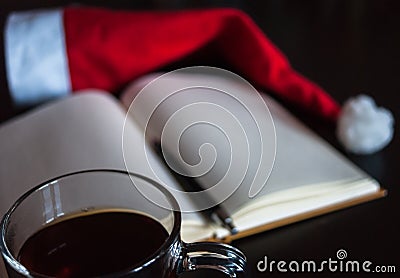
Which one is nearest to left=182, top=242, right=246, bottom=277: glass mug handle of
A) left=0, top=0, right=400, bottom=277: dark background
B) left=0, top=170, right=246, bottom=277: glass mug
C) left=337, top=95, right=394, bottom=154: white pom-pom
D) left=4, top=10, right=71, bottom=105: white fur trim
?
left=0, top=170, right=246, bottom=277: glass mug

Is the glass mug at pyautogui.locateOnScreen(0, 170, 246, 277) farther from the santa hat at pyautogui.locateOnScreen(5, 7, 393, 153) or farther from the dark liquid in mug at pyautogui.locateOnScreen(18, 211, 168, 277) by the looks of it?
the santa hat at pyautogui.locateOnScreen(5, 7, 393, 153)

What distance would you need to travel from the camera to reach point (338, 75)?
795 millimetres

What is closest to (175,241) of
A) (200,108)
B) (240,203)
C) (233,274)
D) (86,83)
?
(233,274)

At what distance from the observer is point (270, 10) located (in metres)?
0.99

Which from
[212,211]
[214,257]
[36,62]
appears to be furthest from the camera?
[36,62]

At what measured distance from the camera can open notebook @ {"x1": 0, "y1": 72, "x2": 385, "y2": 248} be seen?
0.54 metres

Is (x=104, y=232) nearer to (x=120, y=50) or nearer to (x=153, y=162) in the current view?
(x=153, y=162)

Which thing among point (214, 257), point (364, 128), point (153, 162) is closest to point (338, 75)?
point (364, 128)

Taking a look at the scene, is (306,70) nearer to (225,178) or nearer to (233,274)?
(225,178)

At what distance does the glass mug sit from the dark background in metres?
0.11

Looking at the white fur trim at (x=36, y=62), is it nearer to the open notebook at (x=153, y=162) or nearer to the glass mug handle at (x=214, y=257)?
the open notebook at (x=153, y=162)

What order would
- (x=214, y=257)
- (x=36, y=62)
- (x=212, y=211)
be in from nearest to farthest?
1. (x=214, y=257)
2. (x=212, y=211)
3. (x=36, y=62)

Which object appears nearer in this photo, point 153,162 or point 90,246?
point 90,246

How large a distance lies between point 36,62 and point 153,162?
226mm
